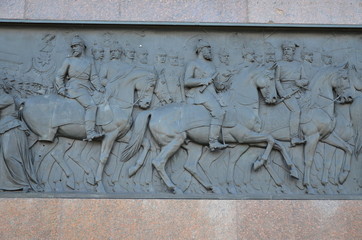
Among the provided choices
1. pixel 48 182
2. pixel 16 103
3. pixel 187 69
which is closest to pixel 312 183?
pixel 187 69

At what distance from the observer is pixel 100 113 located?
24.4 feet

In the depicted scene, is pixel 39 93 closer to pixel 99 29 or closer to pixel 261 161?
pixel 99 29

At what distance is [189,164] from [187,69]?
1.36 m

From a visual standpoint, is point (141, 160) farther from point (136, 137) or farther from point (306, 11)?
point (306, 11)

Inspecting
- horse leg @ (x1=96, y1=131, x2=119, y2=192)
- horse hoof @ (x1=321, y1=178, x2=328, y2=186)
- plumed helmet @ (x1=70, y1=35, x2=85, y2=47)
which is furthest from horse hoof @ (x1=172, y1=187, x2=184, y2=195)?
plumed helmet @ (x1=70, y1=35, x2=85, y2=47)

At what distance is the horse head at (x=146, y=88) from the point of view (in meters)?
7.55

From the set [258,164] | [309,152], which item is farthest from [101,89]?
[309,152]

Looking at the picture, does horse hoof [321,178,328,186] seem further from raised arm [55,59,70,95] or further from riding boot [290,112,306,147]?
raised arm [55,59,70,95]

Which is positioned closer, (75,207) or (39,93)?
(75,207)

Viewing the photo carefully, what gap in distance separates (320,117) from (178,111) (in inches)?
80.1

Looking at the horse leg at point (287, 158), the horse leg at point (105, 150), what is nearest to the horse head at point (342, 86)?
the horse leg at point (287, 158)

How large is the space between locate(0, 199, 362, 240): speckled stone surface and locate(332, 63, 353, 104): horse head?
5.29 feet

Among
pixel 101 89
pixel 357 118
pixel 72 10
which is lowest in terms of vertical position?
pixel 357 118

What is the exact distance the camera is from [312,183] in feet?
24.5
